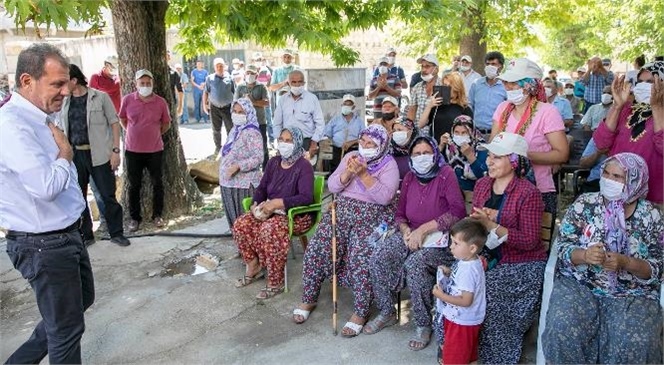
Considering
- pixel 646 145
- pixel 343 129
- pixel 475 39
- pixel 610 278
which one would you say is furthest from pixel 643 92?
pixel 475 39

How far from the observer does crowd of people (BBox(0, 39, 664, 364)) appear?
2.82m

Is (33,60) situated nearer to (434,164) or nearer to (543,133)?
(434,164)

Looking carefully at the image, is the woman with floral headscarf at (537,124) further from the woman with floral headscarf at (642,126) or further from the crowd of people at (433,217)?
the woman with floral headscarf at (642,126)

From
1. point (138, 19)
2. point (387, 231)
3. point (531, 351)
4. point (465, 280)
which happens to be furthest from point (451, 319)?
point (138, 19)

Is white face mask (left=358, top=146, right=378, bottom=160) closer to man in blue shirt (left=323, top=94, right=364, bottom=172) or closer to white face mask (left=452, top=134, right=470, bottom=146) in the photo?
white face mask (left=452, top=134, right=470, bottom=146)

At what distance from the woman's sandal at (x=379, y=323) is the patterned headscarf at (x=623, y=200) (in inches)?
61.5

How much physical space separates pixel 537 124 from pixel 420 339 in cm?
175

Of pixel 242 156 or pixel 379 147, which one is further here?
pixel 242 156

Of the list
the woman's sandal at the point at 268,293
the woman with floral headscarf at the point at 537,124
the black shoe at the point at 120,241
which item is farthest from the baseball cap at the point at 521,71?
the black shoe at the point at 120,241

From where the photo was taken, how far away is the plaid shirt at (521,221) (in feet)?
11.4

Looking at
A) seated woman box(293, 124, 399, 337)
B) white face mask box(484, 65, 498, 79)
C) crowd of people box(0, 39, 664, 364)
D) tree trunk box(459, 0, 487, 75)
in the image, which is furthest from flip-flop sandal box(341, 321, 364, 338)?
tree trunk box(459, 0, 487, 75)

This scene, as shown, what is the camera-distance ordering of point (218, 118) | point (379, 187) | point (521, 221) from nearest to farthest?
point (521, 221) → point (379, 187) → point (218, 118)

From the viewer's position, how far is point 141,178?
668 centimetres

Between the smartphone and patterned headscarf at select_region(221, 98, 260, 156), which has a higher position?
the smartphone
